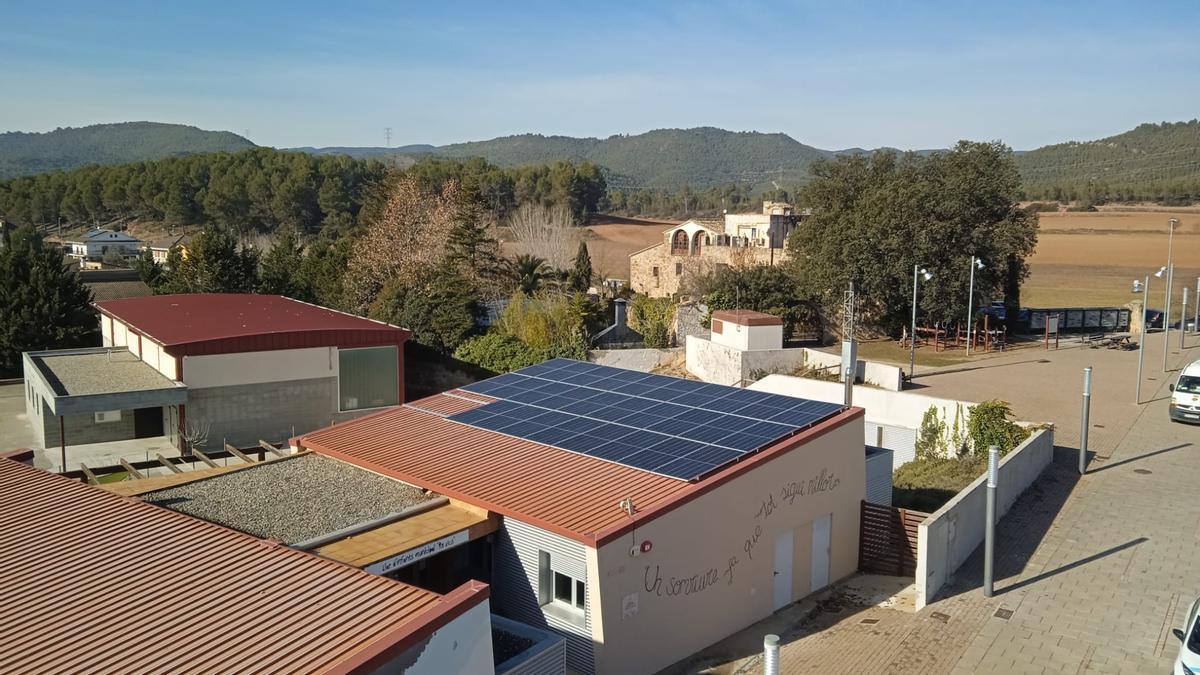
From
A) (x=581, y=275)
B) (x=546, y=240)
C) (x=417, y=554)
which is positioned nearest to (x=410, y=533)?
(x=417, y=554)

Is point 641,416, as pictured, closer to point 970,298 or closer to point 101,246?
point 970,298

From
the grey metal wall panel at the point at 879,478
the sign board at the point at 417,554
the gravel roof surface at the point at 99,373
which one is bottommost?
the grey metal wall panel at the point at 879,478

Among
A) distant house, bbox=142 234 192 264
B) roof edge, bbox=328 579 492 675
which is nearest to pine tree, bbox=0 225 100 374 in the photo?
distant house, bbox=142 234 192 264

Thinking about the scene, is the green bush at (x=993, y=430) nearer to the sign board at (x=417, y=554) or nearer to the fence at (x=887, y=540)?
the fence at (x=887, y=540)

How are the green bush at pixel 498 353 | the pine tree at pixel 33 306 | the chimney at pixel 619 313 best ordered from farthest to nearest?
the chimney at pixel 619 313 → the pine tree at pixel 33 306 → the green bush at pixel 498 353

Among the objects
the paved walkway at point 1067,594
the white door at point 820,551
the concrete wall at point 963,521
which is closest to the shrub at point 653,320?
the paved walkway at point 1067,594

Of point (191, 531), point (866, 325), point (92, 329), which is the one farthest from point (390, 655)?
point (92, 329)

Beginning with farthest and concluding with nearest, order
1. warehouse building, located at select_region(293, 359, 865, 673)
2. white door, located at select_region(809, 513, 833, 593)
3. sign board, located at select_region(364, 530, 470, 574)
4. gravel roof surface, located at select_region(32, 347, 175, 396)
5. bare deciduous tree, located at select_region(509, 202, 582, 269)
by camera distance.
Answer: bare deciduous tree, located at select_region(509, 202, 582, 269)
gravel roof surface, located at select_region(32, 347, 175, 396)
white door, located at select_region(809, 513, 833, 593)
warehouse building, located at select_region(293, 359, 865, 673)
sign board, located at select_region(364, 530, 470, 574)

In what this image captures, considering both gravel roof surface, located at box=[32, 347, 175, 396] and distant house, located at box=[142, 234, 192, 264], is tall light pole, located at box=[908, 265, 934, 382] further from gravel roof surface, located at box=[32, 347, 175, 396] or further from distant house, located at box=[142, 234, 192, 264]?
distant house, located at box=[142, 234, 192, 264]
